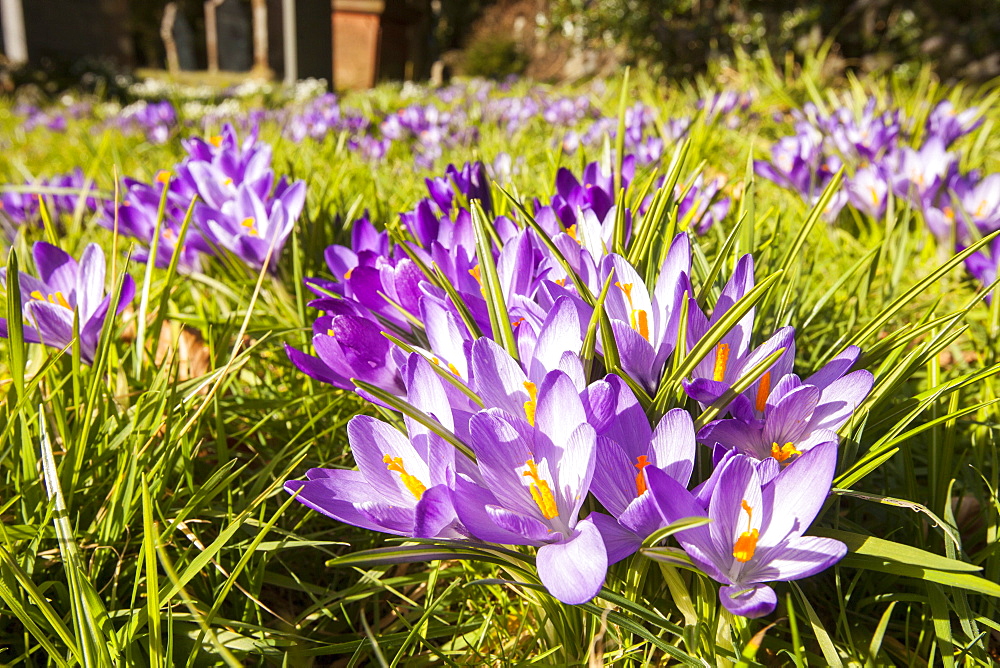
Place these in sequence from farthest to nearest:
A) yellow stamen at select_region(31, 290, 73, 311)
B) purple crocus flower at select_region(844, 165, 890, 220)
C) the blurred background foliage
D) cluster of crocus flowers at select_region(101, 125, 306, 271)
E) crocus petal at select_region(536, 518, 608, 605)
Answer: the blurred background foliage → purple crocus flower at select_region(844, 165, 890, 220) → cluster of crocus flowers at select_region(101, 125, 306, 271) → yellow stamen at select_region(31, 290, 73, 311) → crocus petal at select_region(536, 518, 608, 605)

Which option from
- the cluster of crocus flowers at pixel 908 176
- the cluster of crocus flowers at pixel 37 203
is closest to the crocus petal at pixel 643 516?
the cluster of crocus flowers at pixel 908 176

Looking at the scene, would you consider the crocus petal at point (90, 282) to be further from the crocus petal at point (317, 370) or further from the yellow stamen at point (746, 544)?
the yellow stamen at point (746, 544)

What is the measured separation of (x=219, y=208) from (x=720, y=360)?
1.15m

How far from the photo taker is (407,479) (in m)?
0.68

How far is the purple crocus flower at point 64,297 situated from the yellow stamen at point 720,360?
84 centimetres

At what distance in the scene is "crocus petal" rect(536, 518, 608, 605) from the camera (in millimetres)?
530

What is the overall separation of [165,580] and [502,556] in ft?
1.61

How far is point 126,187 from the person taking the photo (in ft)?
5.10

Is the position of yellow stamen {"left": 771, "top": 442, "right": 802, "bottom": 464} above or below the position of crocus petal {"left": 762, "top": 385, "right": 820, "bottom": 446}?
below

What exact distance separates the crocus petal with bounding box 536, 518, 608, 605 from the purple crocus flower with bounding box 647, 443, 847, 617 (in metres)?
0.07

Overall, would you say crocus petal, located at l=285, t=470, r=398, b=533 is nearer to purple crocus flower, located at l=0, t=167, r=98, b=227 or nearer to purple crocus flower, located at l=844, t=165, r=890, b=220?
purple crocus flower, located at l=844, t=165, r=890, b=220

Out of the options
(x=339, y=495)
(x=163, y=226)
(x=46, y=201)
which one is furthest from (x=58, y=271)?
(x=46, y=201)

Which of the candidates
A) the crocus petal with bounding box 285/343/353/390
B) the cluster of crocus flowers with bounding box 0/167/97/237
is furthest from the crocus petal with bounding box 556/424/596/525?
the cluster of crocus flowers with bounding box 0/167/97/237

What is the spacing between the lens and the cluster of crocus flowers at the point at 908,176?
1605 mm
